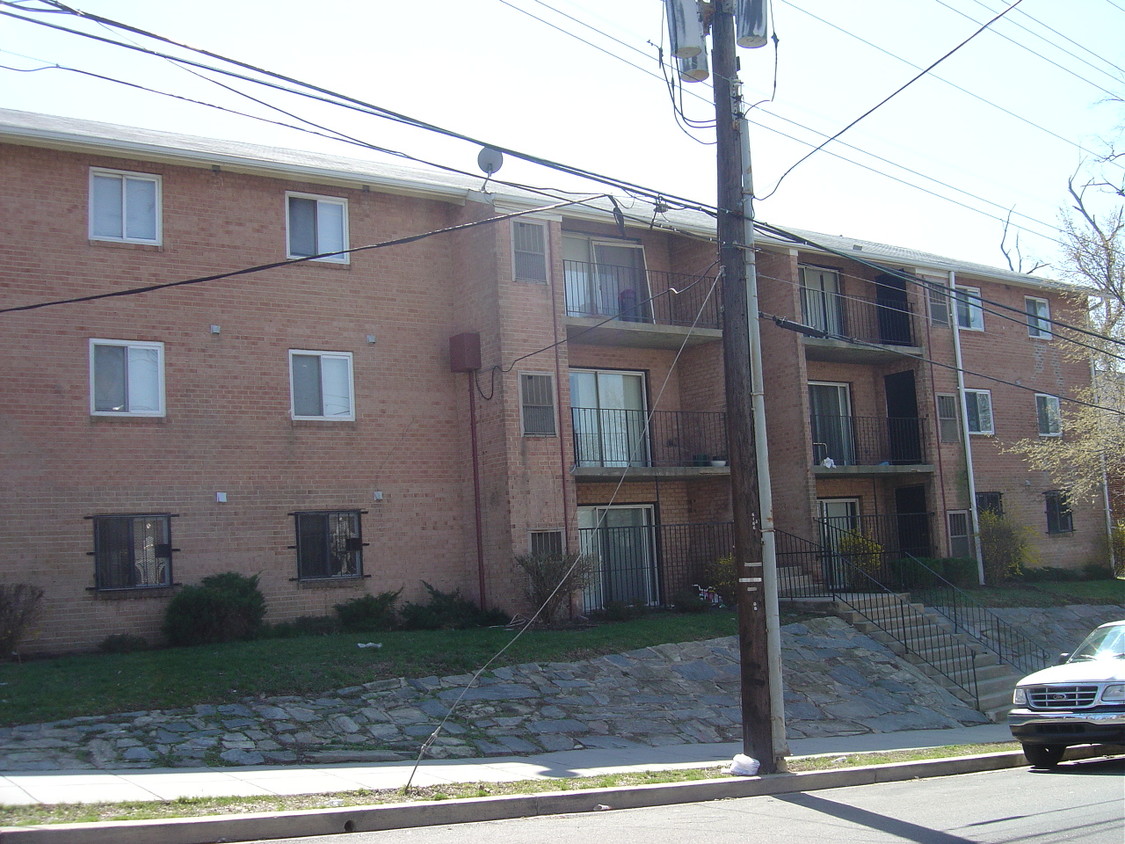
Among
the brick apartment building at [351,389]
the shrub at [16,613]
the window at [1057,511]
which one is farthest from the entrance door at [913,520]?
the shrub at [16,613]

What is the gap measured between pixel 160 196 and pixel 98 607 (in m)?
6.56

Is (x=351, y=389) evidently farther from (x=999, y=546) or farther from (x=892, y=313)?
(x=999, y=546)

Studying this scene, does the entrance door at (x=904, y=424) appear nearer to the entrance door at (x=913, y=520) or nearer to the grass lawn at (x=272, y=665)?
the entrance door at (x=913, y=520)

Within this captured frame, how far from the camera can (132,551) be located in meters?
16.8

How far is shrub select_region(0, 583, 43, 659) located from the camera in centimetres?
1480

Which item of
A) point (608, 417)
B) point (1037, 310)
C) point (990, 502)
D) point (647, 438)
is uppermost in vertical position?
point (1037, 310)

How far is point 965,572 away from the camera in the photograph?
24.5 metres

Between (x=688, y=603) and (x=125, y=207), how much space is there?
461 inches

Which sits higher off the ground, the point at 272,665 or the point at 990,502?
the point at 990,502

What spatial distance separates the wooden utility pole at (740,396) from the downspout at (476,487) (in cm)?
787

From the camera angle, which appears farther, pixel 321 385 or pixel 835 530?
pixel 835 530

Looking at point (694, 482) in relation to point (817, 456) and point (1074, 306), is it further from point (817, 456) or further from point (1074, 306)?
point (1074, 306)

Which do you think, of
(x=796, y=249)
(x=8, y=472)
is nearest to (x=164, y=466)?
(x=8, y=472)

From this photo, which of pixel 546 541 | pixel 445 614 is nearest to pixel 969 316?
pixel 546 541
